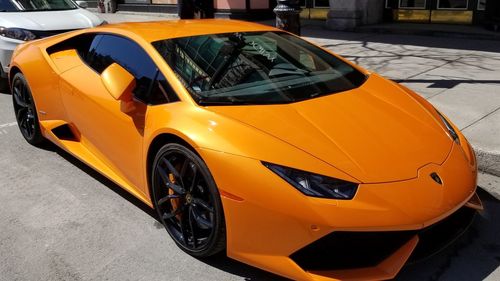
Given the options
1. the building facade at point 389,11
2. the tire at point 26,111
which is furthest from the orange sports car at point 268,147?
the building facade at point 389,11

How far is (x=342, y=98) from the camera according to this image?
3258 millimetres

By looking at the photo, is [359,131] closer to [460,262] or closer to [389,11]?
[460,262]

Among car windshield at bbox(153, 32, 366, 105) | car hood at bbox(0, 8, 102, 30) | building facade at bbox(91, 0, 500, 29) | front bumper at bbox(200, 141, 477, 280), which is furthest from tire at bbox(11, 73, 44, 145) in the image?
building facade at bbox(91, 0, 500, 29)

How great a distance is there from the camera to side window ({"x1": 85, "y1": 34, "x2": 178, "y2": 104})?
3270mm

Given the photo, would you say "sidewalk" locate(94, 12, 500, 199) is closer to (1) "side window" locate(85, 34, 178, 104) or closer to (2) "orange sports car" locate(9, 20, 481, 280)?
(2) "orange sports car" locate(9, 20, 481, 280)

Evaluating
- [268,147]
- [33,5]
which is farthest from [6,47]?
[268,147]

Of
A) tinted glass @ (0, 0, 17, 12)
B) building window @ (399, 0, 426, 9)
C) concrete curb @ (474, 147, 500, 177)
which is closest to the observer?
concrete curb @ (474, 147, 500, 177)

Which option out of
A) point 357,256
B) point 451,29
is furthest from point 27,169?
point 451,29

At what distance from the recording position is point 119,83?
328cm

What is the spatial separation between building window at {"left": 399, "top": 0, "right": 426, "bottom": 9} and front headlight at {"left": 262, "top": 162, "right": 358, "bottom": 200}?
10.1 m

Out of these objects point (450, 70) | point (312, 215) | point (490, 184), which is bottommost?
point (490, 184)

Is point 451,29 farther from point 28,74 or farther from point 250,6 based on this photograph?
point 28,74

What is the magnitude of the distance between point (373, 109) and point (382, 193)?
876mm

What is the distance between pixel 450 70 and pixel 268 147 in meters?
5.53
